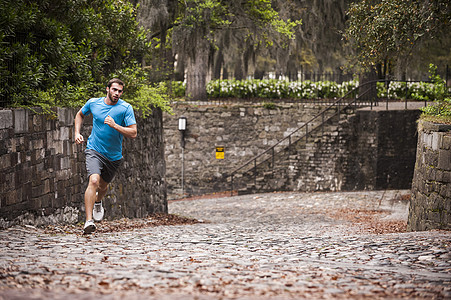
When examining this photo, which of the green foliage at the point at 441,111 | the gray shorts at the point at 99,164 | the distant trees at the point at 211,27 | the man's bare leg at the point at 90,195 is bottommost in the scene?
the man's bare leg at the point at 90,195

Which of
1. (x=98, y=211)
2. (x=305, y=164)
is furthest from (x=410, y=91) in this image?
(x=98, y=211)

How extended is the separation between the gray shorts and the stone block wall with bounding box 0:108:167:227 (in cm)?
78

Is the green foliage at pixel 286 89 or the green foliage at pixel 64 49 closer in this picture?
the green foliage at pixel 64 49

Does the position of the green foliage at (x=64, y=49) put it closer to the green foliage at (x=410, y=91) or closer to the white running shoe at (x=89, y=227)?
the white running shoe at (x=89, y=227)

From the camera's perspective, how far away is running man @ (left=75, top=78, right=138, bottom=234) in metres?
6.89

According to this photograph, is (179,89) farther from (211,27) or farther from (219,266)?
(219,266)

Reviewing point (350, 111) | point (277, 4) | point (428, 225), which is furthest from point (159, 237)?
point (277, 4)

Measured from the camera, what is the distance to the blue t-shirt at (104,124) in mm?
7031

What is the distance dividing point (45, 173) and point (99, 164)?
0.98 m

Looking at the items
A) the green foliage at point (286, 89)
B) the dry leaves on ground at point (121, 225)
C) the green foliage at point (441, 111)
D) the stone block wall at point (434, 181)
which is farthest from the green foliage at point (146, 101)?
the green foliage at point (286, 89)

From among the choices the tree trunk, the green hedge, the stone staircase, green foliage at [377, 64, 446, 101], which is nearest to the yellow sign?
the stone staircase

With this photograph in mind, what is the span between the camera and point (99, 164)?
7121 mm

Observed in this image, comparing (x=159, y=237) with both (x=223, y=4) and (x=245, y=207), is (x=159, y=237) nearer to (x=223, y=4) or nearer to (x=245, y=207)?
(x=245, y=207)

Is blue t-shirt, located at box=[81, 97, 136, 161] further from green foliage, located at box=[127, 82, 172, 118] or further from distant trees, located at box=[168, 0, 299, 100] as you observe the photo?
distant trees, located at box=[168, 0, 299, 100]
